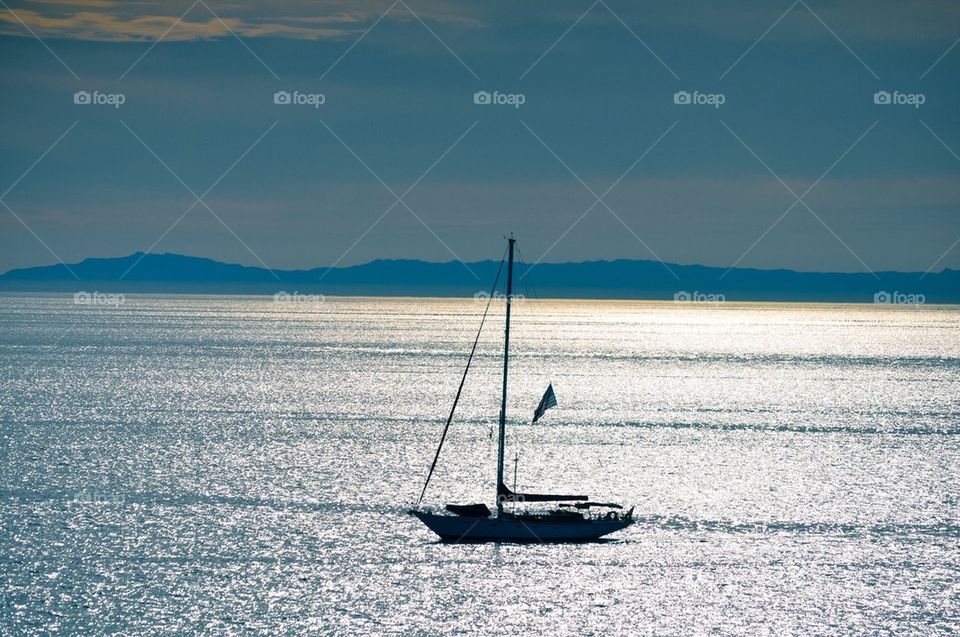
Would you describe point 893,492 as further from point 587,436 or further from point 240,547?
point 240,547

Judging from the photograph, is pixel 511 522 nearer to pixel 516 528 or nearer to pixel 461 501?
pixel 516 528

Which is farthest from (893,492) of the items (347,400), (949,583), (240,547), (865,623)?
(347,400)

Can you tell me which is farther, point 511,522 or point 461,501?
point 461,501

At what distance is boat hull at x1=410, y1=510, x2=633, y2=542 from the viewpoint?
58.2 m

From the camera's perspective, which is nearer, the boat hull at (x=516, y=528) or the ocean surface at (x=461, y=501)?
the ocean surface at (x=461, y=501)

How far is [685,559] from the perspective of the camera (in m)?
57.7

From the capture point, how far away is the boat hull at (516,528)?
Answer: 2293 inches

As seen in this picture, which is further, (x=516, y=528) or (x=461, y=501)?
(x=461, y=501)

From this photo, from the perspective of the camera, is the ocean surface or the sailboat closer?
the ocean surface

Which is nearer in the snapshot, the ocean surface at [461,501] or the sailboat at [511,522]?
the ocean surface at [461,501]

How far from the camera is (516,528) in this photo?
5844 cm

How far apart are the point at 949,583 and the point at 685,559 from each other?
11.5 m

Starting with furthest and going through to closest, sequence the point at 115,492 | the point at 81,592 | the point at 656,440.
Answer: the point at 656,440 → the point at 115,492 → the point at 81,592

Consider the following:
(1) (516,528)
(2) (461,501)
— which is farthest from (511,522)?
(2) (461,501)
